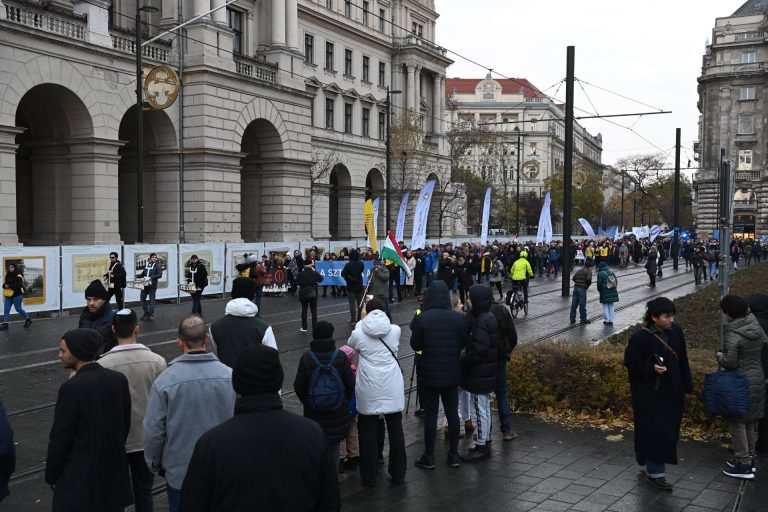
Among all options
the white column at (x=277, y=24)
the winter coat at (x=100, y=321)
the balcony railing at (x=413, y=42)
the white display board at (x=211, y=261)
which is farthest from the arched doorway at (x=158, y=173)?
the balcony railing at (x=413, y=42)

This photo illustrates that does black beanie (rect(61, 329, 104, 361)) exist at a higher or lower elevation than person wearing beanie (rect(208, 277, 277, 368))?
higher

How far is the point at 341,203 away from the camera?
2163 inches

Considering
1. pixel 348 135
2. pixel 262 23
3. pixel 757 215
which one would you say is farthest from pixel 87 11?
pixel 757 215

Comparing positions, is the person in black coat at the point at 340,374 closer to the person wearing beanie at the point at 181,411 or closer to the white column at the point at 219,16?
the person wearing beanie at the point at 181,411

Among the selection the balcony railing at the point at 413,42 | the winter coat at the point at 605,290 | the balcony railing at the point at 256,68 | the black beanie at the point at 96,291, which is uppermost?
the balcony railing at the point at 413,42

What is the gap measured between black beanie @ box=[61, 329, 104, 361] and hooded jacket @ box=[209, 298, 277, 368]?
91.5 inches

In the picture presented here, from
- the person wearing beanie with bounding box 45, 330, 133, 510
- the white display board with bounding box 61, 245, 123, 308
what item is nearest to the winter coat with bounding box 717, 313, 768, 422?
the person wearing beanie with bounding box 45, 330, 133, 510

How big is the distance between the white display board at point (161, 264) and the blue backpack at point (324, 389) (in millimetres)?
17176

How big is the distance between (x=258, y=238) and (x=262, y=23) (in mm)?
10261

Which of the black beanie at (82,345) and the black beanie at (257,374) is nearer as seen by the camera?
the black beanie at (257,374)

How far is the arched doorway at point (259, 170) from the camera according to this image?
1417 inches

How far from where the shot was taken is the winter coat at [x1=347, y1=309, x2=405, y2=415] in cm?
710

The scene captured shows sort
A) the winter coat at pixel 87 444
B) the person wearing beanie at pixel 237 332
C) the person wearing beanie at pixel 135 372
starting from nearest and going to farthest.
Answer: the winter coat at pixel 87 444 < the person wearing beanie at pixel 135 372 < the person wearing beanie at pixel 237 332

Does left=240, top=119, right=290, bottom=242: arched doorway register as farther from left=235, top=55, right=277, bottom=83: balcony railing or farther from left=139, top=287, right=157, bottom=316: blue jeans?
left=139, top=287, right=157, bottom=316: blue jeans
